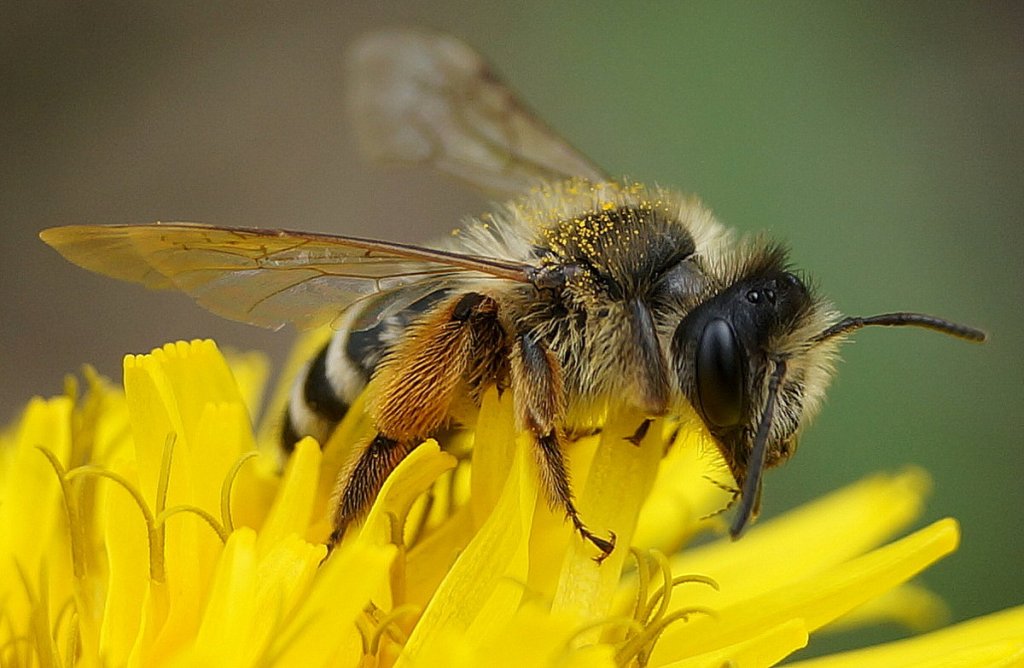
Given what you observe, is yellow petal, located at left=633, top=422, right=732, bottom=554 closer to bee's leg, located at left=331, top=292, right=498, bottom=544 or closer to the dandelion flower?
the dandelion flower

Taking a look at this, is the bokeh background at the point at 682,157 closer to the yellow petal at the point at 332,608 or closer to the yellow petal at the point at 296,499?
the yellow petal at the point at 296,499

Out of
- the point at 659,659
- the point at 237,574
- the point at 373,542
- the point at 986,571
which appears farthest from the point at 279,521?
the point at 986,571

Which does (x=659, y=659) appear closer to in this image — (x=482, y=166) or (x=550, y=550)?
(x=550, y=550)

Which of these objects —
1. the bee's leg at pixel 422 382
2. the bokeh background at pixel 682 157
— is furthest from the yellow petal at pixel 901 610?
the bee's leg at pixel 422 382

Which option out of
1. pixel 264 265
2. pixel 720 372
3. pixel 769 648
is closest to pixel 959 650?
pixel 769 648

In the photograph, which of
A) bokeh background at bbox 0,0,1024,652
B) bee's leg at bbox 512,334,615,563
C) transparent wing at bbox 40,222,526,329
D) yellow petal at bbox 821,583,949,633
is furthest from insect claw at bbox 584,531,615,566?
yellow petal at bbox 821,583,949,633

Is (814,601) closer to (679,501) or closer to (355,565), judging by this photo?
(679,501)
